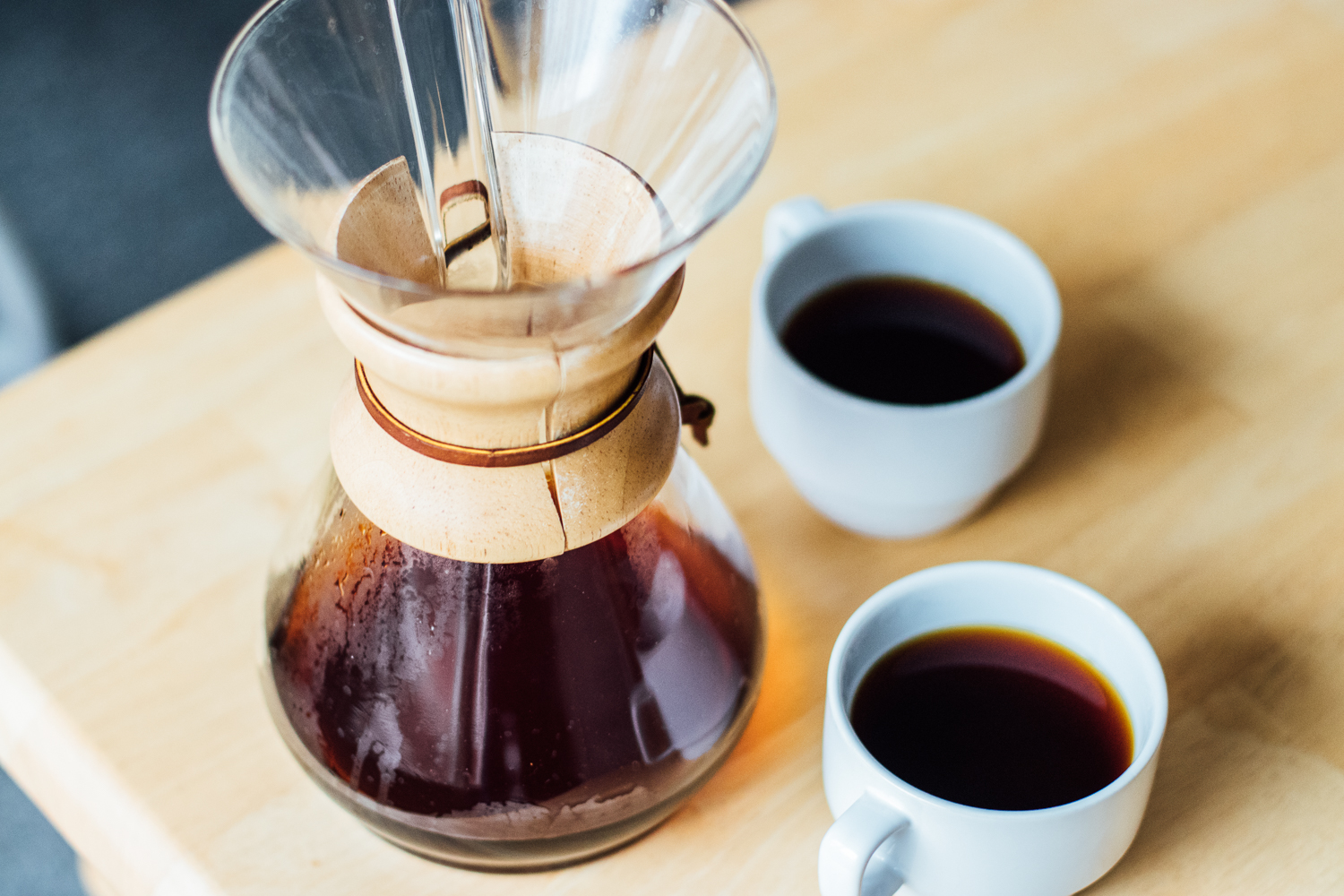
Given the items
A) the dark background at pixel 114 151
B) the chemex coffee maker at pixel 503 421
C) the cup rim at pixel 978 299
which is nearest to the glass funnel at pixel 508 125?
the chemex coffee maker at pixel 503 421

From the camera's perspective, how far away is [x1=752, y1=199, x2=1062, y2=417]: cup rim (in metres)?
0.46

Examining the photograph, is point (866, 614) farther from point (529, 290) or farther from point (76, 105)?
point (76, 105)

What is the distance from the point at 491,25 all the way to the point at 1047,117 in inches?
16.5

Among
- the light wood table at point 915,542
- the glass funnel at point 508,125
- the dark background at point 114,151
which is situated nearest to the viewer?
the glass funnel at point 508,125

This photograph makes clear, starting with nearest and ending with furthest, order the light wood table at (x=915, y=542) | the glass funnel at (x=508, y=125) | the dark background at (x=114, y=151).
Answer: the glass funnel at (x=508, y=125) → the light wood table at (x=915, y=542) → the dark background at (x=114, y=151)

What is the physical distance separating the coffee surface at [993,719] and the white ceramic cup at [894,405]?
7 cm

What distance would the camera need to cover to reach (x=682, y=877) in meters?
0.44

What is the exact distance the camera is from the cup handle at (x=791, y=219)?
1.77 ft

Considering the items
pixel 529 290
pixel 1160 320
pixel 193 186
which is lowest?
pixel 193 186

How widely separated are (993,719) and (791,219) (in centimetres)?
22

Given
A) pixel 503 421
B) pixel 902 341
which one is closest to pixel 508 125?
pixel 503 421

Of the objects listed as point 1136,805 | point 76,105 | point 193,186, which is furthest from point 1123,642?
point 76,105

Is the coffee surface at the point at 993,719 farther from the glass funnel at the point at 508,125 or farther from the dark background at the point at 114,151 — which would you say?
the dark background at the point at 114,151

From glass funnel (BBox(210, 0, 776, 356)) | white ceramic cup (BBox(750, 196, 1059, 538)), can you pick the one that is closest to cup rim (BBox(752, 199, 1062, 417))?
white ceramic cup (BBox(750, 196, 1059, 538))
